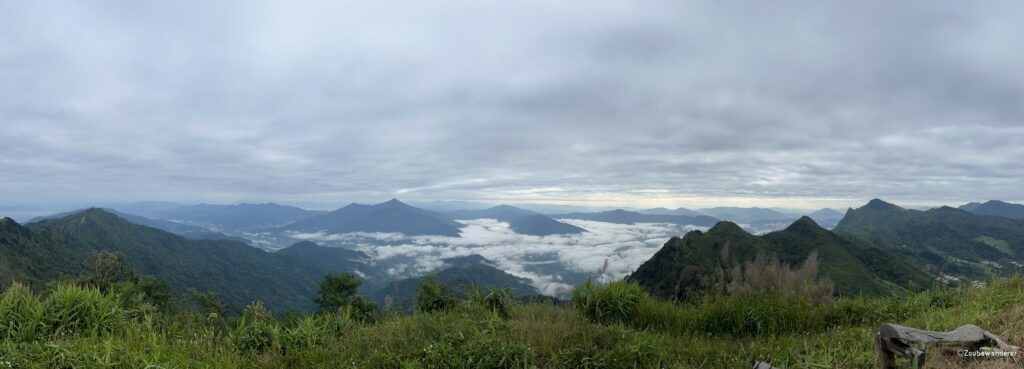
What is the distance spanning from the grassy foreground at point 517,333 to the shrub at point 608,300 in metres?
0.02

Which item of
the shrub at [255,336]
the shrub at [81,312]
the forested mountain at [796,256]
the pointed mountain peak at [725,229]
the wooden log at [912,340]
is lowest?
the forested mountain at [796,256]

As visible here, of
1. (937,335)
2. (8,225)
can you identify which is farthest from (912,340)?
(8,225)

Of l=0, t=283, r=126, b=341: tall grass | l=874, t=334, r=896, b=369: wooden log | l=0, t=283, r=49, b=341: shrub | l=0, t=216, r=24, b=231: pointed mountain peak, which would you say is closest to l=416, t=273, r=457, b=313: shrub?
l=0, t=283, r=126, b=341: tall grass

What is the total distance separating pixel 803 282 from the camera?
8.34 meters

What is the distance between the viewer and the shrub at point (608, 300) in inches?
301

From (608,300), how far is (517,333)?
227 centimetres

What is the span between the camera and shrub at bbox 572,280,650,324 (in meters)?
7.64

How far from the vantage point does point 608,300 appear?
7801 millimetres

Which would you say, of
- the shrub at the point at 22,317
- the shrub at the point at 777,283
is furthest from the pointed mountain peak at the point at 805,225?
the shrub at the point at 22,317

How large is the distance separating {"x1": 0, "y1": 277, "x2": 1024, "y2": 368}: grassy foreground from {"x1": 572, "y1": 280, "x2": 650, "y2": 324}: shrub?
2cm

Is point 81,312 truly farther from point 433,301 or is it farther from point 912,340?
point 912,340

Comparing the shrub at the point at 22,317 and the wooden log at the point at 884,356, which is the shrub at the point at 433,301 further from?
the wooden log at the point at 884,356

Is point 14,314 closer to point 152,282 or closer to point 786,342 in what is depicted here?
point 786,342

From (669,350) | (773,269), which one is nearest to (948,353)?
(669,350)
